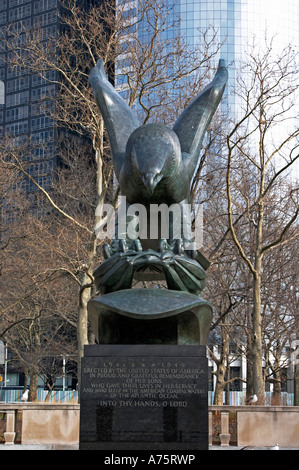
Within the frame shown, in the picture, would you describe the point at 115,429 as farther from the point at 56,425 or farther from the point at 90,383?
the point at 56,425

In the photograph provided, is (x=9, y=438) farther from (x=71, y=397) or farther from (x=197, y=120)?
(x=71, y=397)

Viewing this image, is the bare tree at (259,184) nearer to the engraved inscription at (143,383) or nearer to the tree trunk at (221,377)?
the tree trunk at (221,377)

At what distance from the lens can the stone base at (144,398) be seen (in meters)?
7.45

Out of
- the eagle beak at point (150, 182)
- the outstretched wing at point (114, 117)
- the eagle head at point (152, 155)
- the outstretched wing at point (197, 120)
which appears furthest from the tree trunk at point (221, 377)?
the eagle beak at point (150, 182)

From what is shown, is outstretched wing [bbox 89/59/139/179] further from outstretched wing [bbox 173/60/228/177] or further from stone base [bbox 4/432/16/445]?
stone base [bbox 4/432/16/445]

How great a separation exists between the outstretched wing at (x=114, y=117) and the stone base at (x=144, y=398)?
3.21 metres

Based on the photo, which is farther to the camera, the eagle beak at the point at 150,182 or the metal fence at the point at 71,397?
the metal fence at the point at 71,397

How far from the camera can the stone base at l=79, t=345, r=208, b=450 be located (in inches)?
293

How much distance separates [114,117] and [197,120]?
50.4 inches

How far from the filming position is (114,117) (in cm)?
1004

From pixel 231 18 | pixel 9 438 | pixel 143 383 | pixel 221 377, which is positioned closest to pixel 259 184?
pixel 221 377

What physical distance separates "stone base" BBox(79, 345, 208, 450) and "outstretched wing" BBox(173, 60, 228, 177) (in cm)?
323
